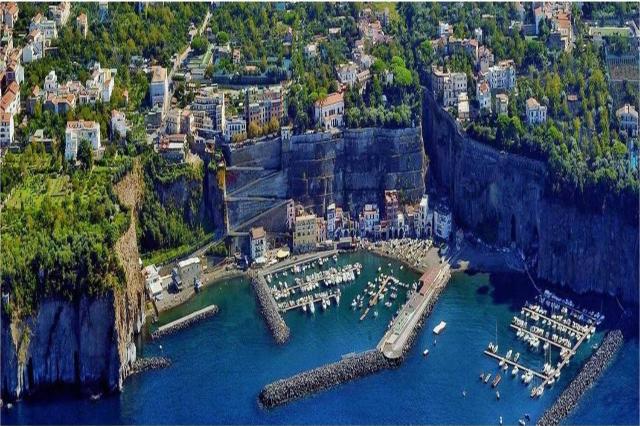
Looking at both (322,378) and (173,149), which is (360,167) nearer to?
(173,149)

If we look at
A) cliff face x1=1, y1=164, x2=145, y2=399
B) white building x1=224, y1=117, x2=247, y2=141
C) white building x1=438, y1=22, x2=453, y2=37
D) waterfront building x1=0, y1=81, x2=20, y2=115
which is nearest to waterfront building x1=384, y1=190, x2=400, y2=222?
white building x1=224, y1=117, x2=247, y2=141

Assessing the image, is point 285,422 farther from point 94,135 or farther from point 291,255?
point 94,135

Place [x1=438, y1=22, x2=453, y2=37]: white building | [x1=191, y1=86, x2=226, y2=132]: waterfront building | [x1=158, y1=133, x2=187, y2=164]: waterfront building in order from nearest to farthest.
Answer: [x1=158, y1=133, x2=187, y2=164]: waterfront building, [x1=191, y1=86, x2=226, y2=132]: waterfront building, [x1=438, y1=22, x2=453, y2=37]: white building

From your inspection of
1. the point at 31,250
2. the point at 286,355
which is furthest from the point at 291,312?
the point at 31,250

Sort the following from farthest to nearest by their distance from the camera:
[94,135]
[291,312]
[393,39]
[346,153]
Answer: [393,39] → [346,153] → [94,135] → [291,312]

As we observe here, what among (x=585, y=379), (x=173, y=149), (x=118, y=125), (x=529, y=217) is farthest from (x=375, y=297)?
(x=118, y=125)

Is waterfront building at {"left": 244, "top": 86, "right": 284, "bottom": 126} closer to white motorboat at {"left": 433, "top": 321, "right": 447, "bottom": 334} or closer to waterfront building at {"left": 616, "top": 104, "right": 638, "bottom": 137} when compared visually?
white motorboat at {"left": 433, "top": 321, "right": 447, "bottom": 334}

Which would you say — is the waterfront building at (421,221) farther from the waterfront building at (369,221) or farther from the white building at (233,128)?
the white building at (233,128)
